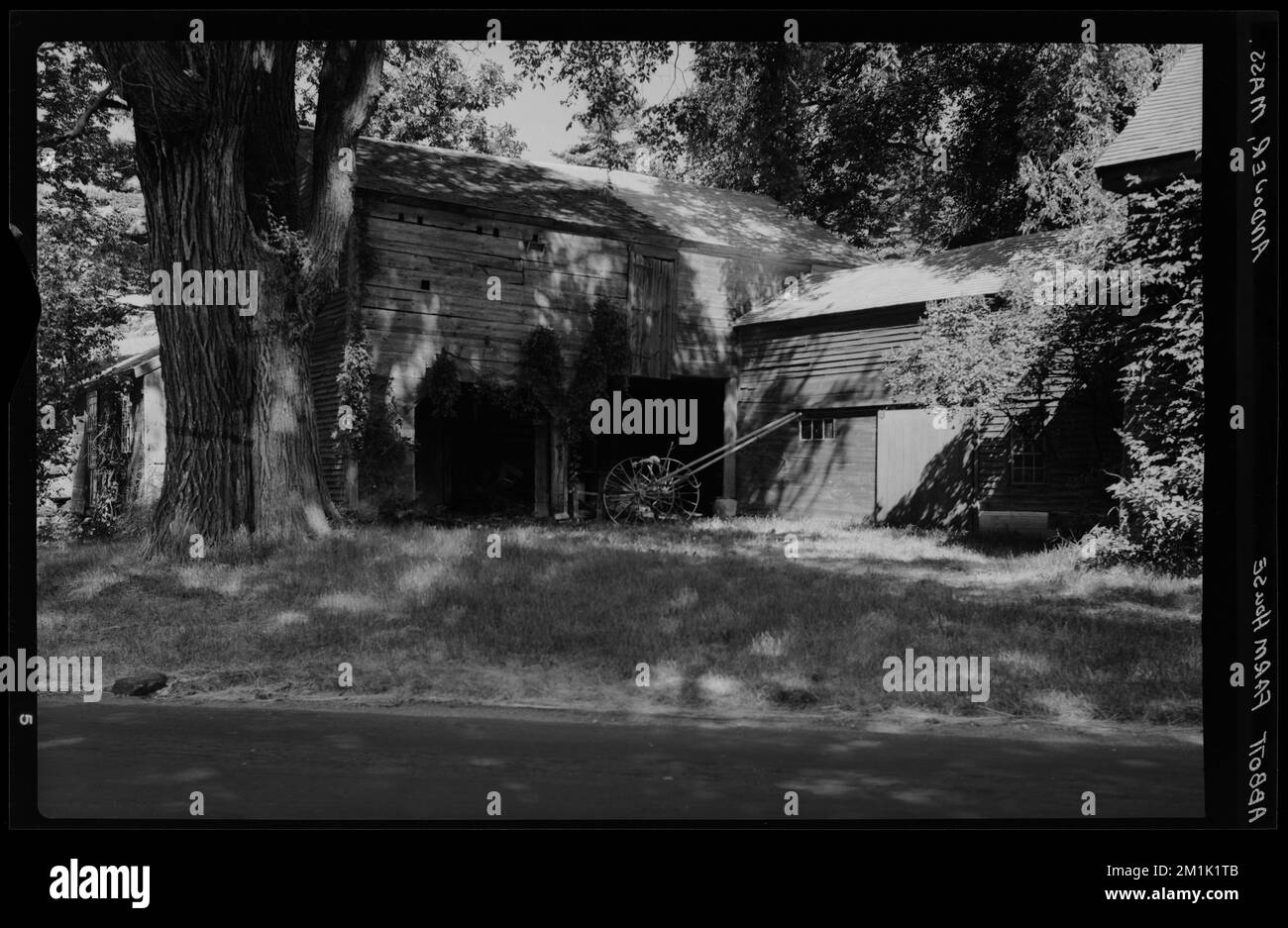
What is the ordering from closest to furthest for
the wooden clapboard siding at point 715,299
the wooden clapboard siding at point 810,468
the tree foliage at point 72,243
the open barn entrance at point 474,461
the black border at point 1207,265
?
the black border at point 1207,265 → the tree foliage at point 72,243 → the wooden clapboard siding at point 810,468 → the wooden clapboard siding at point 715,299 → the open barn entrance at point 474,461

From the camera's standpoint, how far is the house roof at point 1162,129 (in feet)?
34.6

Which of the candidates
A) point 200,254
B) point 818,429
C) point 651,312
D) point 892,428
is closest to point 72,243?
point 200,254

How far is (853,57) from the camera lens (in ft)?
34.4

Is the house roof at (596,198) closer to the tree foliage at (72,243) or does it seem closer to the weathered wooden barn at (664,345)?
the weathered wooden barn at (664,345)

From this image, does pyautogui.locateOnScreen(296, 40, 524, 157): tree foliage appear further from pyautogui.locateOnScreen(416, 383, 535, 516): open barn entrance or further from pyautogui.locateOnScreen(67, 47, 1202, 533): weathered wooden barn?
pyautogui.locateOnScreen(416, 383, 535, 516): open barn entrance

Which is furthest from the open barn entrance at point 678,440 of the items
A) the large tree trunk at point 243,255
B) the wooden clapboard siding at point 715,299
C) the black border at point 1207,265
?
the black border at point 1207,265

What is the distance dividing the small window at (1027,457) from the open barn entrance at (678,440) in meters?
6.84

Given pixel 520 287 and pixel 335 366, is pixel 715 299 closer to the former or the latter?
pixel 520 287

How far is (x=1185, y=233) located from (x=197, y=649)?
A: 1065cm

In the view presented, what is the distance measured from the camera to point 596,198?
20500mm

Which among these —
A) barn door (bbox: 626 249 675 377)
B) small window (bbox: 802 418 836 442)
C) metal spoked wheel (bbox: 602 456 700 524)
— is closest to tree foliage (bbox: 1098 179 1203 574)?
metal spoked wheel (bbox: 602 456 700 524)

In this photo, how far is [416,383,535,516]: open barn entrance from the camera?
21.6 meters

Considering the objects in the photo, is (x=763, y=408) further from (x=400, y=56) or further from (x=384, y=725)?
(x=384, y=725)

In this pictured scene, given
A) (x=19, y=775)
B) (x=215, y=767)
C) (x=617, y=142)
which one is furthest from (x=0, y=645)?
(x=617, y=142)
